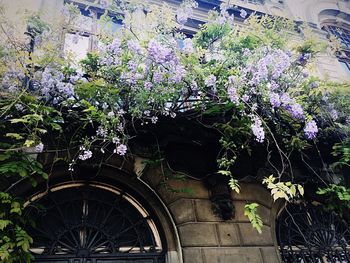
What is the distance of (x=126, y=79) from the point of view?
182 inches

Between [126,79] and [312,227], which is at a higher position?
[126,79]

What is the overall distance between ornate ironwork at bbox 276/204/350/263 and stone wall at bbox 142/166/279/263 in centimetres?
40

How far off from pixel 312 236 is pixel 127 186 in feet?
11.2

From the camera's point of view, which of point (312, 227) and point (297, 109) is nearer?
point (297, 109)

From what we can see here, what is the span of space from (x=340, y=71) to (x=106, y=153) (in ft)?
25.9

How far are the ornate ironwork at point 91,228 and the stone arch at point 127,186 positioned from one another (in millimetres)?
106

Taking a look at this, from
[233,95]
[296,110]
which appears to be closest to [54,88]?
[233,95]

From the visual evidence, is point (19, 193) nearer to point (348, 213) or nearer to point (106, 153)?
point (106, 153)

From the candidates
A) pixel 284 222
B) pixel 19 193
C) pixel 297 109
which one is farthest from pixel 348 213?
pixel 19 193

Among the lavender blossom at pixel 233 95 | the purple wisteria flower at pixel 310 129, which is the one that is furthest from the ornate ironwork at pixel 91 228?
the purple wisteria flower at pixel 310 129

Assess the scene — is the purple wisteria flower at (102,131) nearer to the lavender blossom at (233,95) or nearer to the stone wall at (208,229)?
the stone wall at (208,229)

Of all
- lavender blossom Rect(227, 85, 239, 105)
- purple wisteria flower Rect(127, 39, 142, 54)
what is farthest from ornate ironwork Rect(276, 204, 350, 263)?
purple wisteria flower Rect(127, 39, 142, 54)

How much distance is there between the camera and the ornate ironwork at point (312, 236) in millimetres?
5484

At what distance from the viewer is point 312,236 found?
18.8 ft
